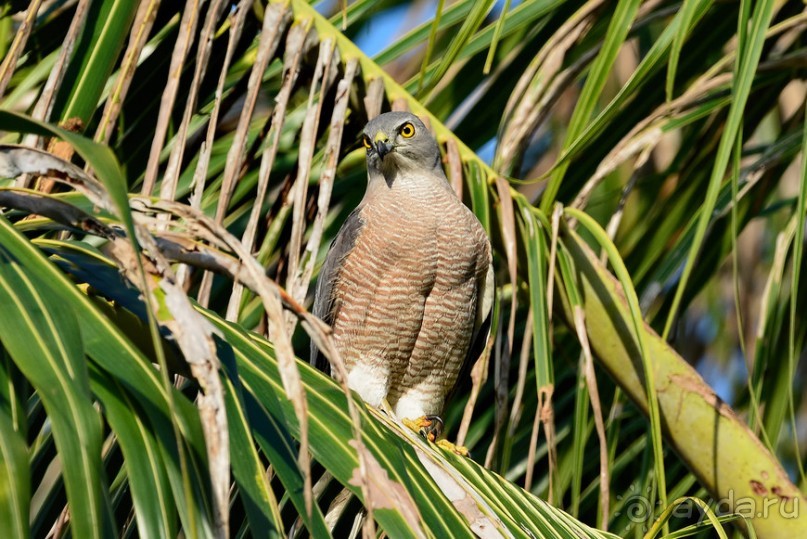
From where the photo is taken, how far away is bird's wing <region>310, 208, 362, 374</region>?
3809 millimetres

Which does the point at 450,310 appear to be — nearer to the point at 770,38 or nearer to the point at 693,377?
the point at 693,377

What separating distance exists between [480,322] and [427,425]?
18.0 inches

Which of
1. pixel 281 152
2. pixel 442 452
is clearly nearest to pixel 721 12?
pixel 281 152

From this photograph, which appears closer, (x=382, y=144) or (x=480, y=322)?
(x=382, y=144)

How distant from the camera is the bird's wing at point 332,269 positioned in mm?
3809

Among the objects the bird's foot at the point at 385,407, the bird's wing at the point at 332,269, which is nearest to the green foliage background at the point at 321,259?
the bird's wing at the point at 332,269

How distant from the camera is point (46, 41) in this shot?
297 centimetres

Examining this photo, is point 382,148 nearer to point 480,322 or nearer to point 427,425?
point 480,322

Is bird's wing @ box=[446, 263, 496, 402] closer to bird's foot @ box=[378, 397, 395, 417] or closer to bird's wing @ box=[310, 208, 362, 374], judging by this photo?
bird's foot @ box=[378, 397, 395, 417]

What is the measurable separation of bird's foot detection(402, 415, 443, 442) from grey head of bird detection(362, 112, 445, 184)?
945 millimetres

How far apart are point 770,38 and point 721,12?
0.76 feet

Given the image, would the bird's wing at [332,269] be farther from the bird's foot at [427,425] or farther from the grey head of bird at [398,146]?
the bird's foot at [427,425]

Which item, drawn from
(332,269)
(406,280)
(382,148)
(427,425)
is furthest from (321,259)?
(427,425)

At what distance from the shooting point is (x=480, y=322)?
156 inches
